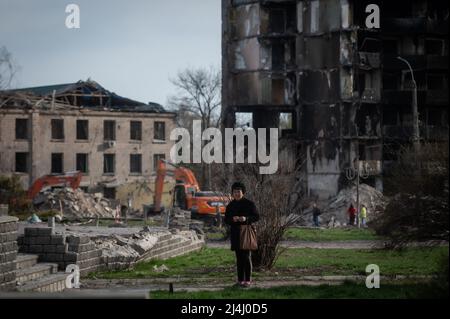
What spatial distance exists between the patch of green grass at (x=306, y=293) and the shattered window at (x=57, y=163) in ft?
223

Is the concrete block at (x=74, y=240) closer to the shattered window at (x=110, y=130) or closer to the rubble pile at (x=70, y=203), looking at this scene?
the rubble pile at (x=70, y=203)

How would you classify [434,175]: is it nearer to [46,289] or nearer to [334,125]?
[46,289]

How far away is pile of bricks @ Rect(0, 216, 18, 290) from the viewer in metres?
14.9

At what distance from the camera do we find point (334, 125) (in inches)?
2867

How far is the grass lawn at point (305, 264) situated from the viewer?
19672 mm

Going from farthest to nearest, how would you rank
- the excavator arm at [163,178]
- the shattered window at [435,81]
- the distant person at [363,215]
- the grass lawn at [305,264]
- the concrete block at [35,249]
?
the shattered window at [435,81] < the excavator arm at [163,178] < the distant person at [363,215] < the grass lawn at [305,264] < the concrete block at [35,249]

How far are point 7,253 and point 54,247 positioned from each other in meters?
4.00

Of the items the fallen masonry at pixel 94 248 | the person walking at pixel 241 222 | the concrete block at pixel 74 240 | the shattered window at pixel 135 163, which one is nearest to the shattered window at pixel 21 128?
the shattered window at pixel 135 163

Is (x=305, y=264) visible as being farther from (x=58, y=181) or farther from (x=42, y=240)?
(x=58, y=181)

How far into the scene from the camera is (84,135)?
83125 millimetres
